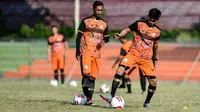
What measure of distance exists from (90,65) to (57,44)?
9690 mm

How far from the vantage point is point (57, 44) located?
22844 mm

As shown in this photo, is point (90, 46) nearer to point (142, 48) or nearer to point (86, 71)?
point (86, 71)

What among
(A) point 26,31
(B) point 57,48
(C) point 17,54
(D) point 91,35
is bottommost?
(A) point 26,31

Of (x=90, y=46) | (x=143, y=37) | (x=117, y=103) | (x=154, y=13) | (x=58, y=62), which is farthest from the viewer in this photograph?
(x=58, y=62)

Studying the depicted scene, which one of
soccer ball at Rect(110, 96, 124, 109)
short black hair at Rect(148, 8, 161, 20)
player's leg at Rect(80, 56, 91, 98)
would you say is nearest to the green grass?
player's leg at Rect(80, 56, 91, 98)

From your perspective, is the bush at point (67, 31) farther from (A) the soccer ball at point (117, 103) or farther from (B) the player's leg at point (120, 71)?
(A) the soccer ball at point (117, 103)

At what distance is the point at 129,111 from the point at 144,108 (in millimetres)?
837

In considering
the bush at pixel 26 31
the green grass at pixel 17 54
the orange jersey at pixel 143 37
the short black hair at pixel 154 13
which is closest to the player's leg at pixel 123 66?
the orange jersey at pixel 143 37

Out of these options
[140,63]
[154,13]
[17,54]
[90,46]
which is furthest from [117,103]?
[17,54]

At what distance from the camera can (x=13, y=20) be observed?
142ft

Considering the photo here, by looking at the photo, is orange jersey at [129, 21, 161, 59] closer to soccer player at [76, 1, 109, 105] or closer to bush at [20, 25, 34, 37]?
soccer player at [76, 1, 109, 105]

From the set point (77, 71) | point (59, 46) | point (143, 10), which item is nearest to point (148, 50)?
point (59, 46)

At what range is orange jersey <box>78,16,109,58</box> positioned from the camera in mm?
13289

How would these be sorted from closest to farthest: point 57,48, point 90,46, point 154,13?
1. point 154,13
2. point 90,46
3. point 57,48
